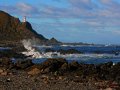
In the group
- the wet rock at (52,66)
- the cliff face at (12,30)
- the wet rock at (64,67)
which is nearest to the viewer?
the wet rock at (52,66)

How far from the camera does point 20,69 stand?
34.2 meters

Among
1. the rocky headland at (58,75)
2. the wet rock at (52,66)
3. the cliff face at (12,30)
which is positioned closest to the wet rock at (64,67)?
the rocky headland at (58,75)

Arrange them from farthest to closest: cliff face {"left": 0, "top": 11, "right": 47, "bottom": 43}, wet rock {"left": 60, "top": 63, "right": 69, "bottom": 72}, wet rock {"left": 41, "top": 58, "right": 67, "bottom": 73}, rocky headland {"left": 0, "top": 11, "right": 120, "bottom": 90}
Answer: cliff face {"left": 0, "top": 11, "right": 47, "bottom": 43}, wet rock {"left": 60, "top": 63, "right": 69, "bottom": 72}, wet rock {"left": 41, "top": 58, "right": 67, "bottom": 73}, rocky headland {"left": 0, "top": 11, "right": 120, "bottom": 90}

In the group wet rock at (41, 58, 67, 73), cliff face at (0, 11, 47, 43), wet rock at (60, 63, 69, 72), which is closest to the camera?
wet rock at (41, 58, 67, 73)

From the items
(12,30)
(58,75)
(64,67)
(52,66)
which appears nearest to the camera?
(58,75)

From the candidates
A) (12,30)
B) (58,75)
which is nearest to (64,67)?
(58,75)

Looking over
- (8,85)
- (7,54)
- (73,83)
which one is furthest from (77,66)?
(7,54)

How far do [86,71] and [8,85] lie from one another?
34.7 feet

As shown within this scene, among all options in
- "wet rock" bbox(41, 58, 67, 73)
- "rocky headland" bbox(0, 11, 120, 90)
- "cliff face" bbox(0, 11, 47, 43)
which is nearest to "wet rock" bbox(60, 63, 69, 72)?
"rocky headland" bbox(0, 11, 120, 90)

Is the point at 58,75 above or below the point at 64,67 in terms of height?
below

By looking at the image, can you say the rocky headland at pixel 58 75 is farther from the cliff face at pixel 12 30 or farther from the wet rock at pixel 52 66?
the cliff face at pixel 12 30

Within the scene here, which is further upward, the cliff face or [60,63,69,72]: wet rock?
the cliff face

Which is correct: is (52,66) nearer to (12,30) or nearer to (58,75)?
(58,75)

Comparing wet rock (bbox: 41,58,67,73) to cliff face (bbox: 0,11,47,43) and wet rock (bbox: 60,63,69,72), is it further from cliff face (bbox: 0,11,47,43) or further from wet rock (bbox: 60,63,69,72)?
cliff face (bbox: 0,11,47,43)
